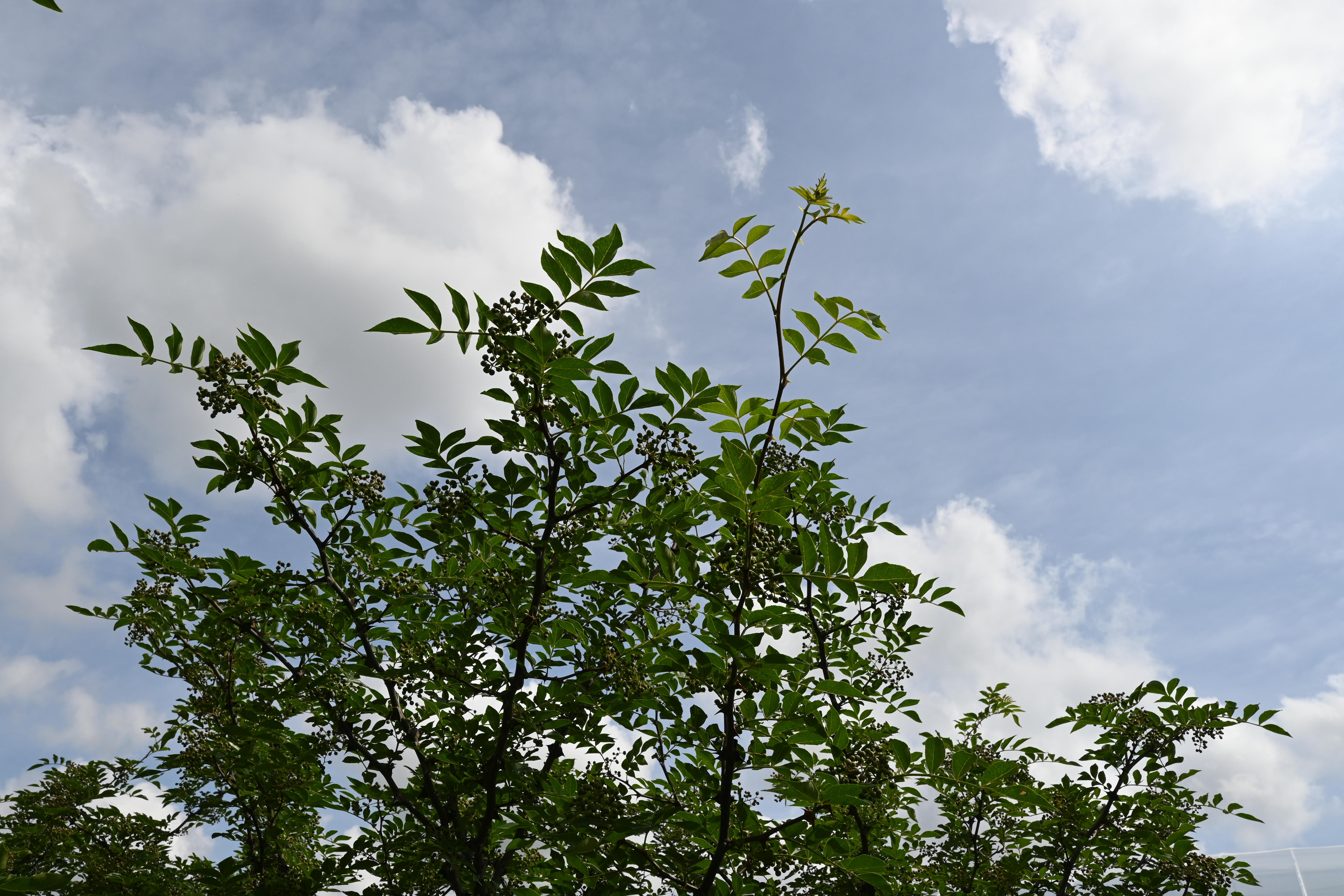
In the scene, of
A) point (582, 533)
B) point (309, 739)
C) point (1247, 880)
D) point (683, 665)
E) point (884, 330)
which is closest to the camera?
point (683, 665)

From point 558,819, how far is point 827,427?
2.54m

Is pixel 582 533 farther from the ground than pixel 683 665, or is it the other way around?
pixel 582 533

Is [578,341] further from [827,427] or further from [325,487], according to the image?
[325,487]

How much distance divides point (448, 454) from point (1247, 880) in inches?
234

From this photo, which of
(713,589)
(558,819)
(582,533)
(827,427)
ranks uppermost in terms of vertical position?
(827,427)

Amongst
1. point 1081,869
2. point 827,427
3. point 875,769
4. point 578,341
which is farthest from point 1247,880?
point 578,341

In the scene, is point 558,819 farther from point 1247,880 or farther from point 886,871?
point 1247,880

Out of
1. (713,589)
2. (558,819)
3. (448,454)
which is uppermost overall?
(448,454)

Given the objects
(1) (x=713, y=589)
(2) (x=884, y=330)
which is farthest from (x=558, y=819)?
(2) (x=884, y=330)

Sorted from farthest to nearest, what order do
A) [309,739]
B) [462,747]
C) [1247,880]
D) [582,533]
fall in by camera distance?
[1247,880]
[309,739]
[462,747]
[582,533]

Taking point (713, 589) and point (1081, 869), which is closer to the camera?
point (713, 589)

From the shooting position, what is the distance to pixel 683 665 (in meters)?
3.02

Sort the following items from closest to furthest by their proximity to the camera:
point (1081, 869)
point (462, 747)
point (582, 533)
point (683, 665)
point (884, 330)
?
point (683, 665) → point (884, 330) → point (582, 533) → point (462, 747) → point (1081, 869)

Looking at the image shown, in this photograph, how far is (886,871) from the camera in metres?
3.82
